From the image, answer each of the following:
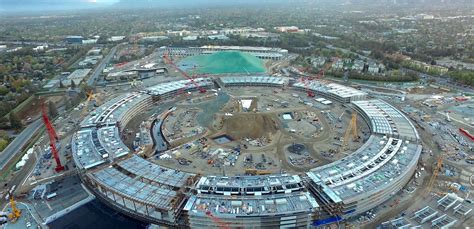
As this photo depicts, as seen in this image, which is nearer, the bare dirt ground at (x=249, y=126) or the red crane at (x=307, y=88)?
the bare dirt ground at (x=249, y=126)

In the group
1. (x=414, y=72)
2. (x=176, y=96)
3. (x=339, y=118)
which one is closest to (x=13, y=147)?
(x=176, y=96)

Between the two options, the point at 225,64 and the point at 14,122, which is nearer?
the point at 14,122

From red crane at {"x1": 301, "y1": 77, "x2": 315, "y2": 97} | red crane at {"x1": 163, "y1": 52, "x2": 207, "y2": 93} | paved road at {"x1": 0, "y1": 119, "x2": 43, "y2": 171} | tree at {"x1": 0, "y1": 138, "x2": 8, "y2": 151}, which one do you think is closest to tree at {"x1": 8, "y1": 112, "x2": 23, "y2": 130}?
paved road at {"x1": 0, "y1": 119, "x2": 43, "y2": 171}

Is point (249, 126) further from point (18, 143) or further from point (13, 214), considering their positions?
→ point (18, 143)

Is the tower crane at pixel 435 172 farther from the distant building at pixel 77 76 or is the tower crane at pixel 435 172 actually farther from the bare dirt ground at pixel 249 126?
the distant building at pixel 77 76

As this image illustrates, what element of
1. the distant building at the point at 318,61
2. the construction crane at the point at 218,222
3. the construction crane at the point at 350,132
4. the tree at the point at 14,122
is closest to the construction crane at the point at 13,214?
the construction crane at the point at 218,222

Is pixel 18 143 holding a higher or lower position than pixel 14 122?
lower

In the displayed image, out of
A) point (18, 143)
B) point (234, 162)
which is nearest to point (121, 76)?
point (18, 143)
